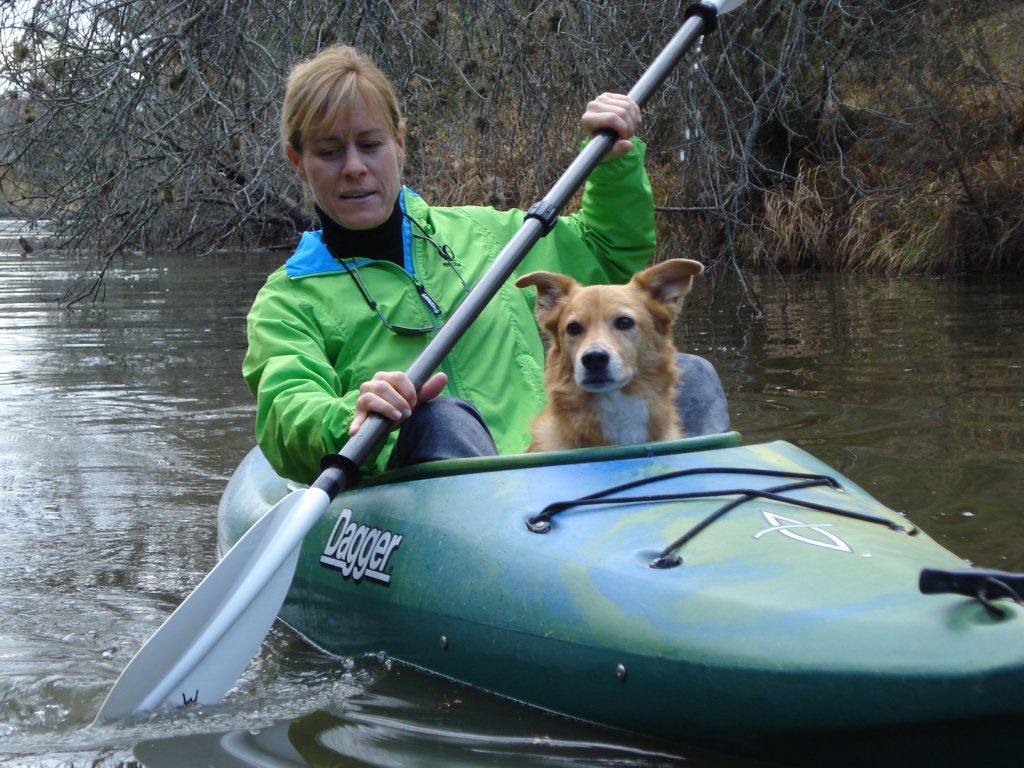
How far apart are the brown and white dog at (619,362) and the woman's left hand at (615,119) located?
17.5 inches

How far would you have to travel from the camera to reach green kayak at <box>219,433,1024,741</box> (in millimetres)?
2281

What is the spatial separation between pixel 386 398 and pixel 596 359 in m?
0.69

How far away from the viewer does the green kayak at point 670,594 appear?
228cm

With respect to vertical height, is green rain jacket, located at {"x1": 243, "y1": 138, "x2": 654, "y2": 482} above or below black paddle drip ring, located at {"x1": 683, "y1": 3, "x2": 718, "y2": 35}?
below

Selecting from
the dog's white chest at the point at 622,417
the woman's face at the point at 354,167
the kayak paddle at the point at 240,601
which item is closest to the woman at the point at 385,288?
the woman's face at the point at 354,167

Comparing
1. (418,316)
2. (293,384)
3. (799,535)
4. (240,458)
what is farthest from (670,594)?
(240,458)

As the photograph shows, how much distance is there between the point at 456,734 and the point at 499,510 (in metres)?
0.55

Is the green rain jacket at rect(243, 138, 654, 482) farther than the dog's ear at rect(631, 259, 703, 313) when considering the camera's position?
No

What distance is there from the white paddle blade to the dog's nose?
830mm

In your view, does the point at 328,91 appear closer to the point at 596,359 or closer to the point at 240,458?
the point at 596,359

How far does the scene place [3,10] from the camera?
5.56 m

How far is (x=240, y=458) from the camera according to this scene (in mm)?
6059

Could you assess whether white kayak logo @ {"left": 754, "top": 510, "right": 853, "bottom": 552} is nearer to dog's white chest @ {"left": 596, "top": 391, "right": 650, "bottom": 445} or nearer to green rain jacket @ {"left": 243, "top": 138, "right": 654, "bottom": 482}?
dog's white chest @ {"left": 596, "top": 391, "right": 650, "bottom": 445}

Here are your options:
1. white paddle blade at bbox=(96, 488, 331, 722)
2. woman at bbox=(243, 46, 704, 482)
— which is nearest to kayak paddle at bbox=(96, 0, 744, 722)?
white paddle blade at bbox=(96, 488, 331, 722)
